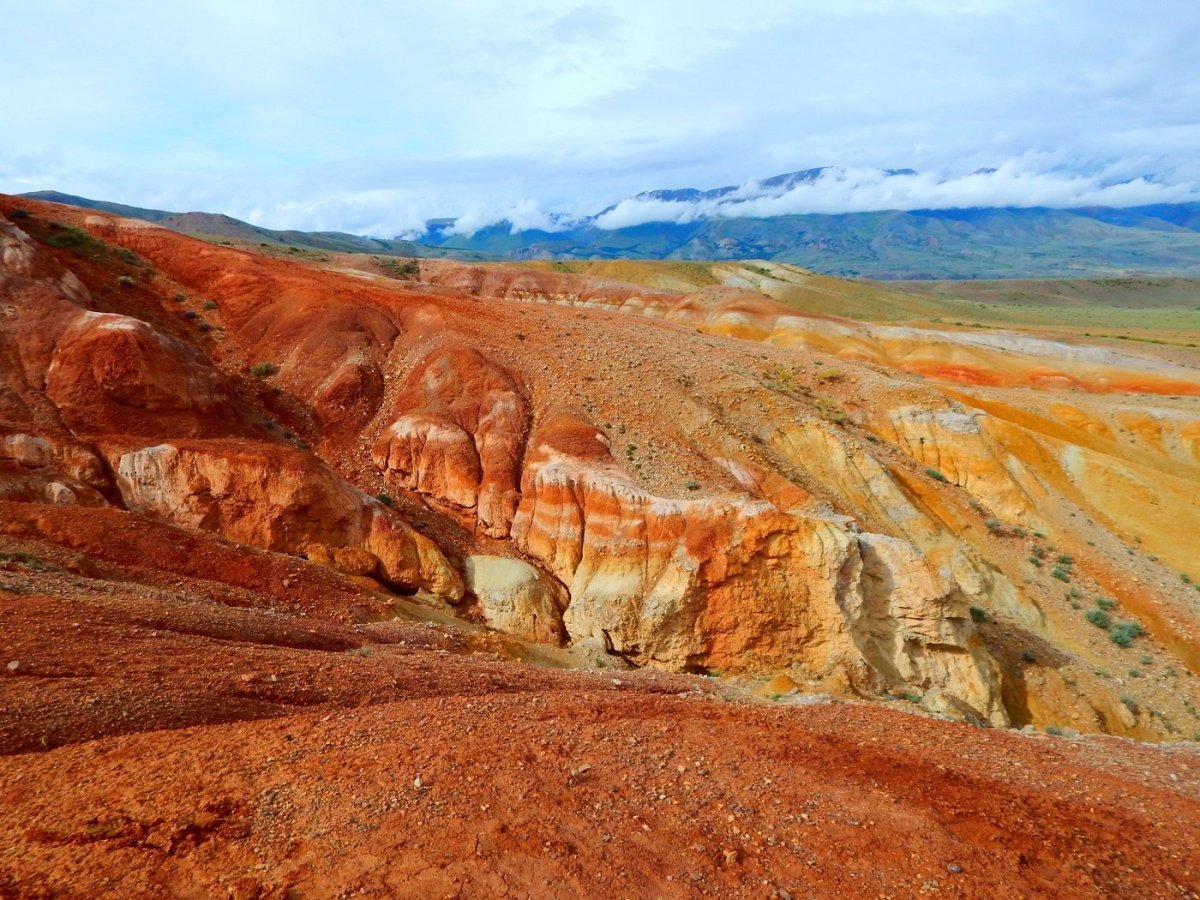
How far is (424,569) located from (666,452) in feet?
31.2

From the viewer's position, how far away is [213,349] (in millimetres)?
30250

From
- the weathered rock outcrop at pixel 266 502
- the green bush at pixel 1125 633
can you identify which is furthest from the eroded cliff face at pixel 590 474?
the green bush at pixel 1125 633

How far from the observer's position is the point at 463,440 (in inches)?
1035

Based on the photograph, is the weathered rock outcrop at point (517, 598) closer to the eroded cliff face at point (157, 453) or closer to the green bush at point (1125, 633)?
the eroded cliff face at point (157, 453)

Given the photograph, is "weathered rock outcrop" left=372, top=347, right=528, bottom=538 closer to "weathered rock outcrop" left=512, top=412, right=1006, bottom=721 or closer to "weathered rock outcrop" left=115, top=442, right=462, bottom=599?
"weathered rock outcrop" left=115, top=442, right=462, bottom=599

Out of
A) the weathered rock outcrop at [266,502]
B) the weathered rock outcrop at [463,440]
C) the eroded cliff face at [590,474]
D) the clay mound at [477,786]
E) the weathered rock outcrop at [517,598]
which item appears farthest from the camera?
the weathered rock outcrop at [463,440]

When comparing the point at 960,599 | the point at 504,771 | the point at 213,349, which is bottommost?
the point at 960,599

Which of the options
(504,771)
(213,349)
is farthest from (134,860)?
(213,349)

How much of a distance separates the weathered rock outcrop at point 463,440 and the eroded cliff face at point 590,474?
0.37 feet

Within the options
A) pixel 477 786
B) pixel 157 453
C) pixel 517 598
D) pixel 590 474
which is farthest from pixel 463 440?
pixel 477 786

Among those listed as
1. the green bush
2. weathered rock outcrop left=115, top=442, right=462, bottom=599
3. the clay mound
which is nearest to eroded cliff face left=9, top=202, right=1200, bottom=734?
weathered rock outcrop left=115, top=442, right=462, bottom=599

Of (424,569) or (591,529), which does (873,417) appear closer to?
Answer: (591,529)

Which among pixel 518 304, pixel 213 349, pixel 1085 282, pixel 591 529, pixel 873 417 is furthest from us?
pixel 1085 282

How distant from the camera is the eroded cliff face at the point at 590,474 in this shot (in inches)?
836
